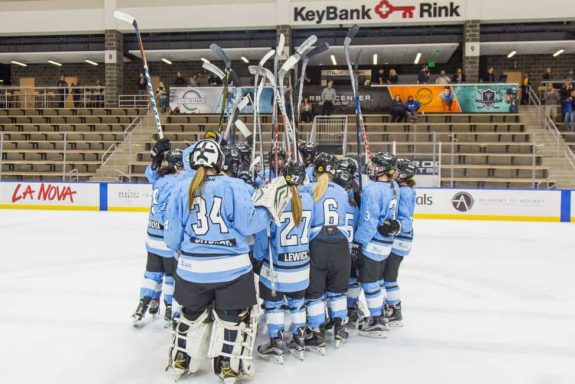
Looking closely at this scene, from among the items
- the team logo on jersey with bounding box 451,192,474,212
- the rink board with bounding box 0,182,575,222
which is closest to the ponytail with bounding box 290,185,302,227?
the rink board with bounding box 0,182,575,222

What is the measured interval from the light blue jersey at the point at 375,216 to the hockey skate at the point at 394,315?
1.62ft

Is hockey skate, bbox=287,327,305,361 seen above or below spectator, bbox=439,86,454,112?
below

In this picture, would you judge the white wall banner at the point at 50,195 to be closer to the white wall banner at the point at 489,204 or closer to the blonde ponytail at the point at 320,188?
the white wall banner at the point at 489,204

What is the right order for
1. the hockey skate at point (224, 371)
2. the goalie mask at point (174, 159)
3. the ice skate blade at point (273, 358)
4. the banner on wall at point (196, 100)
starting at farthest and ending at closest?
the banner on wall at point (196, 100), the goalie mask at point (174, 159), the ice skate blade at point (273, 358), the hockey skate at point (224, 371)

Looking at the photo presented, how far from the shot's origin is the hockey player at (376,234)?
367cm

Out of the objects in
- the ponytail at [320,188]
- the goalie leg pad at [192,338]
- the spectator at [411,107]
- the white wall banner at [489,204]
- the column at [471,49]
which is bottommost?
the goalie leg pad at [192,338]

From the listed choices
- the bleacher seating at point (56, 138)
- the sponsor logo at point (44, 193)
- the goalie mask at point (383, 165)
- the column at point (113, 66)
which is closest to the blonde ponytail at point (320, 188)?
the goalie mask at point (383, 165)

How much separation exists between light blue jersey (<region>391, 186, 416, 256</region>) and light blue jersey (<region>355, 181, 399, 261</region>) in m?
0.18

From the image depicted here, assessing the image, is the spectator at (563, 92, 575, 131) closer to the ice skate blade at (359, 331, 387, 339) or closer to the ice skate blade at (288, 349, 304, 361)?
the ice skate blade at (359, 331, 387, 339)

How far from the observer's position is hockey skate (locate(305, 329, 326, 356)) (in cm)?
343

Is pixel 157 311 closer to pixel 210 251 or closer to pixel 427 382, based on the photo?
pixel 210 251

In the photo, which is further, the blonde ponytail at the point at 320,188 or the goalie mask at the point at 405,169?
the goalie mask at the point at 405,169

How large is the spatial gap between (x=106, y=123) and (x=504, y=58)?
1324cm

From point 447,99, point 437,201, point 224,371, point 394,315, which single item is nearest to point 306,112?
point 447,99
